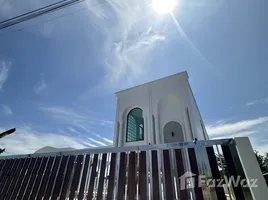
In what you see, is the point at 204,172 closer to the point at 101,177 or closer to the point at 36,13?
the point at 101,177

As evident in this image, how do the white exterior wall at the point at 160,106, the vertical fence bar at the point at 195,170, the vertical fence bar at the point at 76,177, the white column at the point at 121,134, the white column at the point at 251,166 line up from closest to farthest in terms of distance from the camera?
1. the white column at the point at 251,166
2. the vertical fence bar at the point at 195,170
3. the vertical fence bar at the point at 76,177
4. the white exterior wall at the point at 160,106
5. the white column at the point at 121,134

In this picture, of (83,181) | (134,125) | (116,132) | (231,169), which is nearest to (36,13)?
(83,181)

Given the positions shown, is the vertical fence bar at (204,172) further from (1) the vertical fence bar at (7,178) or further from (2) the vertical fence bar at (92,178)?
(1) the vertical fence bar at (7,178)

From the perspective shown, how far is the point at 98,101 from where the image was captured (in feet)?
21.7

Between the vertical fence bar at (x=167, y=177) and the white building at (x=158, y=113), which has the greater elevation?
the white building at (x=158, y=113)

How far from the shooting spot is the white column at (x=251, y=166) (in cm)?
122

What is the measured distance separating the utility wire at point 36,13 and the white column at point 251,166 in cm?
474

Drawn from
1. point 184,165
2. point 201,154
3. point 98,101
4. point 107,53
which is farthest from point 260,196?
point 98,101

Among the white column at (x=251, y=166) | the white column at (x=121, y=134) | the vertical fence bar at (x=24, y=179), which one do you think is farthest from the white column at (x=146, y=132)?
the white column at (x=251, y=166)

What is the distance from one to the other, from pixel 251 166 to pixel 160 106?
607cm

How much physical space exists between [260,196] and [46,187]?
3190mm

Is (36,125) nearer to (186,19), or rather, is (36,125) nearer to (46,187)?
(46,187)

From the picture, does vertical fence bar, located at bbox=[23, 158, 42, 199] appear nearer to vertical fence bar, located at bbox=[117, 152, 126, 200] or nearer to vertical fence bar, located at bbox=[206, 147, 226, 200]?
vertical fence bar, located at bbox=[117, 152, 126, 200]

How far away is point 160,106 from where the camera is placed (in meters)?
7.39
